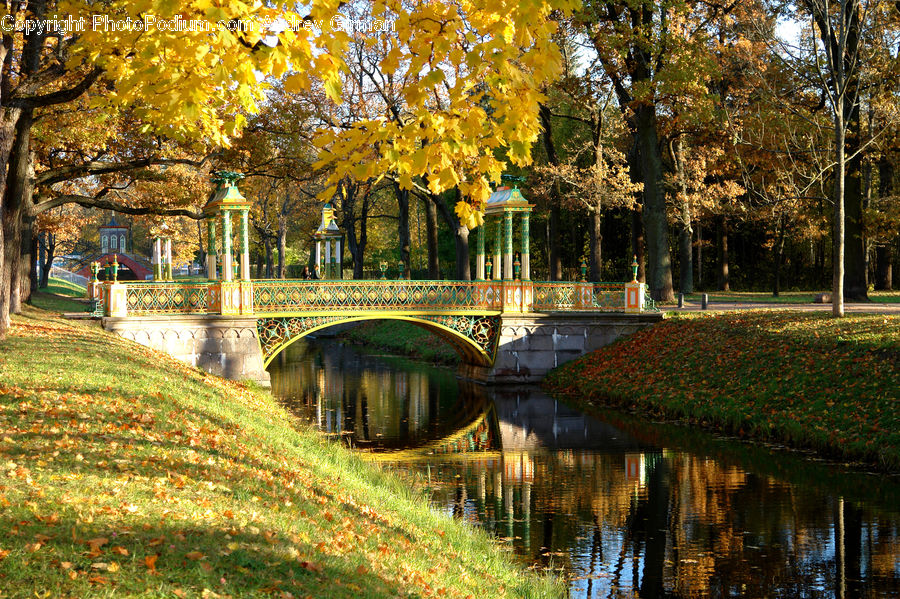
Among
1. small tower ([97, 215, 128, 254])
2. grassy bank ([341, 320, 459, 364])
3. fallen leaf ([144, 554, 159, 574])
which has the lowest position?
grassy bank ([341, 320, 459, 364])

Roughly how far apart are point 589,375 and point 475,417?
522 centimetres

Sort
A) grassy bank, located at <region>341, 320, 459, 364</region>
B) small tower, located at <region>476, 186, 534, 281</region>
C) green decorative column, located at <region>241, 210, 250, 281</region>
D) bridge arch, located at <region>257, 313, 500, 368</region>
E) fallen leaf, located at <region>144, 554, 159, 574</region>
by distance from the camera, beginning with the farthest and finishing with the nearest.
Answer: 1. grassy bank, located at <region>341, 320, 459, 364</region>
2. small tower, located at <region>476, 186, 534, 281</region>
3. bridge arch, located at <region>257, 313, 500, 368</region>
4. green decorative column, located at <region>241, 210, 250, 281</region>
5. fallen leaf, located at <region>144, 554, 159, 574</region>

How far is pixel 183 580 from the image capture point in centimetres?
580

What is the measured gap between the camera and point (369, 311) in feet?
88.6

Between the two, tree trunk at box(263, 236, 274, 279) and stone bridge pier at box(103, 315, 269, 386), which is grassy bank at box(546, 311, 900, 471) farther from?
tree trunk at box(263, 236, 274, 279)

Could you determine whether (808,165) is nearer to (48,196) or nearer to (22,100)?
(48,196)

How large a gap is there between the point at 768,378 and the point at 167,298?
16.0m

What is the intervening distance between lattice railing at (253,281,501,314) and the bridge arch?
290 mm

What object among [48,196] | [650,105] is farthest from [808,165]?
[48,196]

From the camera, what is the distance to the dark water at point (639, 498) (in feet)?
36.7

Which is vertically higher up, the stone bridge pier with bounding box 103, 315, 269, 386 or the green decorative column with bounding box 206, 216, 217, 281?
the green decorative column with bounding box 206, 216, 217, 281

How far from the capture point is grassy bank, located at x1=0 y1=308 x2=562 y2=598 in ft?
19.3

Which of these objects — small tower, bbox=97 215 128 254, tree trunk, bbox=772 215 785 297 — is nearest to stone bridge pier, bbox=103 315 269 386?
tree trunk, bbox=772 215 785 297

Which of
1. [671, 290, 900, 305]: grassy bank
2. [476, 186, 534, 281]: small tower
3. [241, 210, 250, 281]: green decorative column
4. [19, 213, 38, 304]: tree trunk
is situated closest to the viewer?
[19, 213, 38, 304]: tree trunk
